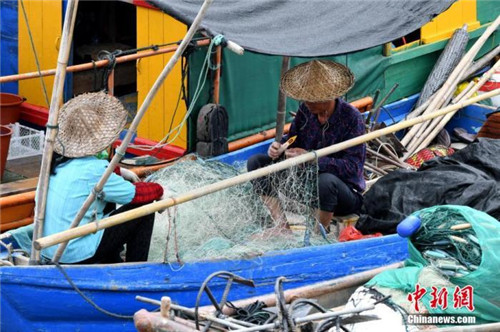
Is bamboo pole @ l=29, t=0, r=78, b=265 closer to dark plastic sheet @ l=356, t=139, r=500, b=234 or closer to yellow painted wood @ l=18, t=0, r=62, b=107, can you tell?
dark plastic sheet @ l=356, t=139, r=500, b=234

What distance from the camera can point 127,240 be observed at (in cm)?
546

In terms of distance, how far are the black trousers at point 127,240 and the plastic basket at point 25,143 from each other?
2042 millimetres

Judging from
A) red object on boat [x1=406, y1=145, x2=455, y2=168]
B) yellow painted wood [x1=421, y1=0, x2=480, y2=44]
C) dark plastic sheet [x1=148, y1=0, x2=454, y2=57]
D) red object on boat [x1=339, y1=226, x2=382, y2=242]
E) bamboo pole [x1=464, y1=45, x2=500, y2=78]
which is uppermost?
dark plastic sheet [x1=148, y1=0, x2=454, y2=57]

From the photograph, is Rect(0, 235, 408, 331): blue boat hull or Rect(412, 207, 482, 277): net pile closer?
Rect(412, 207, 482, 277): net pile

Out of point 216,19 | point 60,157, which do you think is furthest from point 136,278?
point 216,19

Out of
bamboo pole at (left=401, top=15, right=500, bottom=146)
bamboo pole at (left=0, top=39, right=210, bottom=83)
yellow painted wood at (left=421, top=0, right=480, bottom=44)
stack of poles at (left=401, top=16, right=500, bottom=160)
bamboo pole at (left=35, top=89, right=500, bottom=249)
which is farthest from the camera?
yellow painted wood at (left=421, top=0, right=480, bottom=44)

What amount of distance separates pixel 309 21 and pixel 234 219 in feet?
4.98

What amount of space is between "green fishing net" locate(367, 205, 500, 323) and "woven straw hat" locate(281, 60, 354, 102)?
1.59 m

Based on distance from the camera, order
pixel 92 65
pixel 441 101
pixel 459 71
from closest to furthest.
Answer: pixel 92 65
pixel 441 101
pixel 459 71

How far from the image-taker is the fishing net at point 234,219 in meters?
5.72

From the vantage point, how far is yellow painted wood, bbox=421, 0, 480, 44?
9.04m

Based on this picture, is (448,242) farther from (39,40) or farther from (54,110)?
(39,40)

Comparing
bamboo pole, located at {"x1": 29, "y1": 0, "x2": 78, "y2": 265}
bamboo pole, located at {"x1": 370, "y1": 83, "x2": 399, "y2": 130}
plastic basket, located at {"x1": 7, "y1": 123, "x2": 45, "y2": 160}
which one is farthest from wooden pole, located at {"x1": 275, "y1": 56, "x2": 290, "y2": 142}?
bamboo pole, located at {"x1": 29, "y1": 0, "x2": 78, "y2": 265}

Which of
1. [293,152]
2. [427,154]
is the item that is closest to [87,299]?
[293,152]
